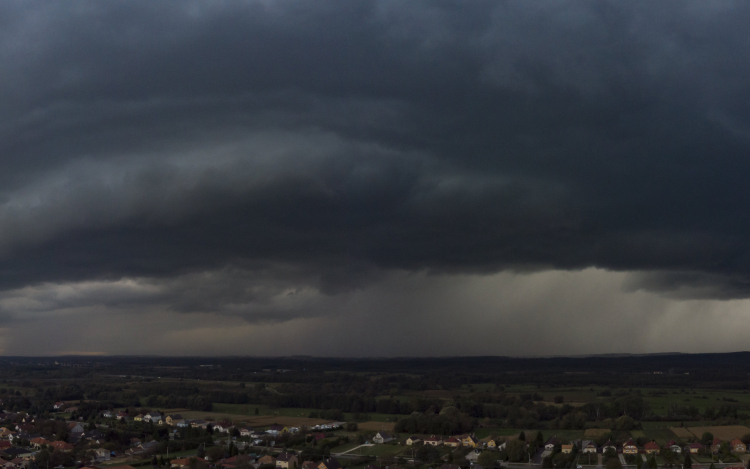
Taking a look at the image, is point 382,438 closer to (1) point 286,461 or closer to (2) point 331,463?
(1) point 286,461

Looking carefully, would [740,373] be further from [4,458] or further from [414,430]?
[4,458]

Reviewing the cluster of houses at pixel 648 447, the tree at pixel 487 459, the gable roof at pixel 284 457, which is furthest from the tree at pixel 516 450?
the gable roof at pixel 284 457

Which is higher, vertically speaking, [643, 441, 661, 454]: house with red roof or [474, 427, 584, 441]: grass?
[643, 441, 661, 454]: house with red roof

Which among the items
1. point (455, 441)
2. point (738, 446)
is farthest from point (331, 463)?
point (738, 446)

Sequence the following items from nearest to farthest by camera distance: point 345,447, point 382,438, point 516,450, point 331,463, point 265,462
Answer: point 331,463, point 265,462, point 516,450, point 345,447, point 382,438

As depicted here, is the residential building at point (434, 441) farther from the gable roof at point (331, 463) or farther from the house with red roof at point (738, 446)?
the house with red roof at point (738, 446)

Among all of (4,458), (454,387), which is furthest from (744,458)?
(454,387)

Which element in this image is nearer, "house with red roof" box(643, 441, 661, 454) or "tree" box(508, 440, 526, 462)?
"tree" box(508, 440, 526, 462)

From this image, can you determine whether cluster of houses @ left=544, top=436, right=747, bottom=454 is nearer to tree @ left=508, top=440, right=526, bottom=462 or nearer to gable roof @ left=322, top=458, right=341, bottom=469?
tree @ left=508, top=440, right=526, bottom=462

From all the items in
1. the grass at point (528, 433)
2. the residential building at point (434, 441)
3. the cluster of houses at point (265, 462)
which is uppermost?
the cluster of houses at point (265, 462)

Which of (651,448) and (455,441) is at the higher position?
(651,448)

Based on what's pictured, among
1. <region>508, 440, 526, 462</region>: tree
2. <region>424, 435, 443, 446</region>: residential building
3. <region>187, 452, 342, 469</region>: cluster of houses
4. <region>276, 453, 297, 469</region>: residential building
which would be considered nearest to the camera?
<region>187, 452, 342, 469</region>: cluster of houses

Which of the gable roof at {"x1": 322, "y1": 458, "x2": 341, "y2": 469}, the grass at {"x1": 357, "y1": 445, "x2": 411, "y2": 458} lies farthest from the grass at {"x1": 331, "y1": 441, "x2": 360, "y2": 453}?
the gable roof at {"x1": 322, "y1": 458, "x2": 341, "y2": 469}
